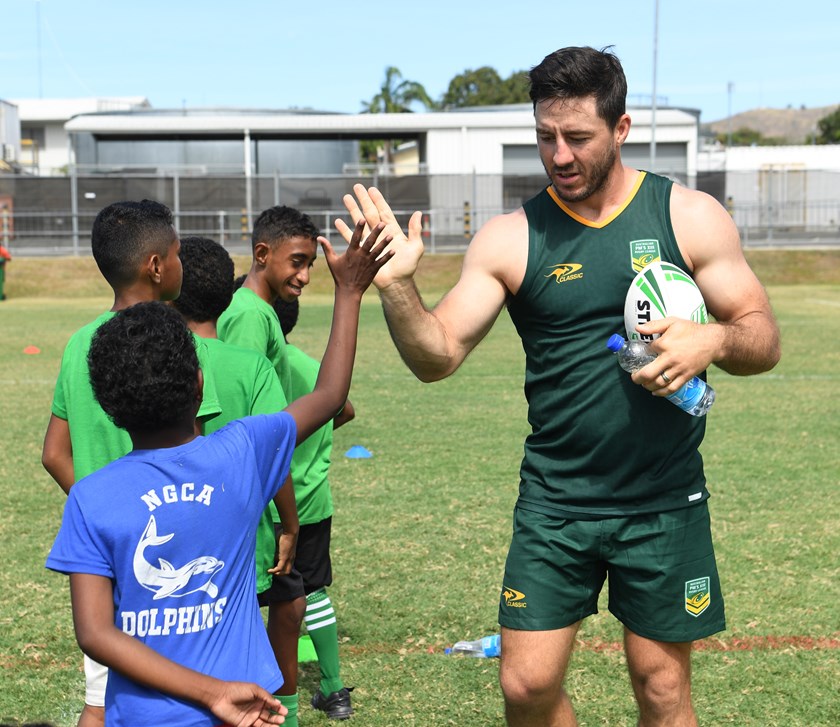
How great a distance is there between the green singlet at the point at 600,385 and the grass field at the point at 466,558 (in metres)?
1.34

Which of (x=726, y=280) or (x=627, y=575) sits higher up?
(x=726, y=280)

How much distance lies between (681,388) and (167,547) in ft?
5.15

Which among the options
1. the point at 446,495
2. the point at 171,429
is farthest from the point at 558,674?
the point at 446,495

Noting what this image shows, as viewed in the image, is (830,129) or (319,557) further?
(830,129)

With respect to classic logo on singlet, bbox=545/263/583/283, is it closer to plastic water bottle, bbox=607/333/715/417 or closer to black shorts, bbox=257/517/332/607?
plastic water bottle, bbox=607/333/715/417

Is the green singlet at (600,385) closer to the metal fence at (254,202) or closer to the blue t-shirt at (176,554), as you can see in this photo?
the blue t-shirt at (176,554)

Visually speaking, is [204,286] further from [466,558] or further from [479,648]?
[466,558]

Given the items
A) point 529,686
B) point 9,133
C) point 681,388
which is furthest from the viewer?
point 9,133

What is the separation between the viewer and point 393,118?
4359 centimetres

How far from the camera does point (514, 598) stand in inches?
140

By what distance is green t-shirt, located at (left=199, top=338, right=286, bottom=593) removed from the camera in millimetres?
3686

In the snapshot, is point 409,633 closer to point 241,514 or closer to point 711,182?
point 241,514

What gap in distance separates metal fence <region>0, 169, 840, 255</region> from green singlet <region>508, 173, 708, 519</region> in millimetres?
28545

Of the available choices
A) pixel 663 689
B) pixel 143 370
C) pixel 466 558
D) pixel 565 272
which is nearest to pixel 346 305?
pixel 143 370
